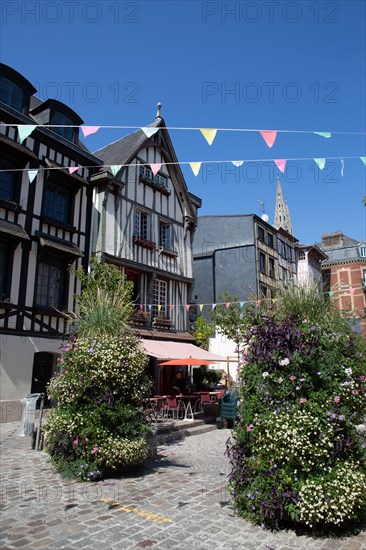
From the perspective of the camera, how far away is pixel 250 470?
14.3 feet

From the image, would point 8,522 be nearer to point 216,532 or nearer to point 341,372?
point 216,532

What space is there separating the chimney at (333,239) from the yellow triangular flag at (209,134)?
124 ft

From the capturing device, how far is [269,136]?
6258 millimetres

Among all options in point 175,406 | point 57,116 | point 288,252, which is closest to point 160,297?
point 175,406

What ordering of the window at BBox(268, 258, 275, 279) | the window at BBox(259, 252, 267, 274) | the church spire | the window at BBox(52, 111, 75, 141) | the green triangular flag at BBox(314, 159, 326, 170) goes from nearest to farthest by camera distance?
1. the green triangular flag at BBox(314, 159, 326, 170)
2. the window at BBox(52, 111, 75, 141)
3. the window at BBox(259, 252, 267, 274)
4. the window at BBox(268, 258, 275, 279)
5. the church spire

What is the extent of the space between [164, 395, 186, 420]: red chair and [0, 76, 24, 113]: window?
32.8 feet

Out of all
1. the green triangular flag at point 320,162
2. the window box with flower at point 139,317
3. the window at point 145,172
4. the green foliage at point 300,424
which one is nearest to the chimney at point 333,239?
the window at point 145,172

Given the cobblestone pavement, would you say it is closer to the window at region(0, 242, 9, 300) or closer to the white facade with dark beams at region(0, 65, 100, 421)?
the white facade with dark beams at region(0, 65, 100, 421)

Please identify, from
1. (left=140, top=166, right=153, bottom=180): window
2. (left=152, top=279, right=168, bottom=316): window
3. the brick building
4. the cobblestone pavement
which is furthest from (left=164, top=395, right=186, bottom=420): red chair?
the brick building

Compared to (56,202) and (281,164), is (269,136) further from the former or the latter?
(56,202)

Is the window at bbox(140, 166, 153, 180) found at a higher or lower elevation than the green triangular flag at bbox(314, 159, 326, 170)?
higher

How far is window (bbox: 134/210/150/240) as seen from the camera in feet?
53.9

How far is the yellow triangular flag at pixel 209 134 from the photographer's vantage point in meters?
6.38

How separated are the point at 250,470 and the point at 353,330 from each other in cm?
191
